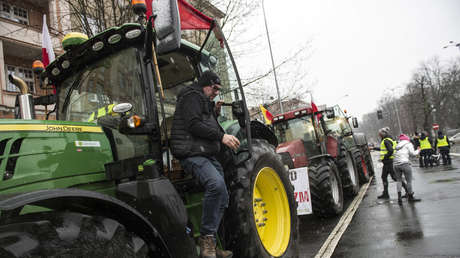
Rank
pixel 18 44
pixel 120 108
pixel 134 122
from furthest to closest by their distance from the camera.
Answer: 1. pixel 18 44
2. pixel 134 122
3. pixel 120 108

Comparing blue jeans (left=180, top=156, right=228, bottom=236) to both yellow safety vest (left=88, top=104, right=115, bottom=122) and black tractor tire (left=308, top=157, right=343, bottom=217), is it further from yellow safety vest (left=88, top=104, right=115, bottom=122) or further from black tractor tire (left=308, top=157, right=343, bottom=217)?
black tractor tire (left=308, top=157, right=343, bottom=217)

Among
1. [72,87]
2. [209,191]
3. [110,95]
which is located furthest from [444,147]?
[72,87]

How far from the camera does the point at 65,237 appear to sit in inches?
62.8

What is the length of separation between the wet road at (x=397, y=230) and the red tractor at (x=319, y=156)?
464 millimetres

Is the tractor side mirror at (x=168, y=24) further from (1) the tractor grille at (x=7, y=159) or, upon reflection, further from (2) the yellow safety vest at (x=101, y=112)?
(1) the tractor grille at (x=7, y=159)

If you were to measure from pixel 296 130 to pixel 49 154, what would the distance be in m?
7.35

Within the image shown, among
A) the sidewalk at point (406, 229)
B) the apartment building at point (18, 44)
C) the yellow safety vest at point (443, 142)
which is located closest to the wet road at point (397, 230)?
the sidewalk at point (406, 229)

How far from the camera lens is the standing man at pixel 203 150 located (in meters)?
2.62

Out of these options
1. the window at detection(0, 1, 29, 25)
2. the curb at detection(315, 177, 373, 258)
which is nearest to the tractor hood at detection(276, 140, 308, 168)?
the curb at detection(315, 177, 373, 258)

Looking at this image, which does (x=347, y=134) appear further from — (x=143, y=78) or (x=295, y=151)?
(x=143, y=78)

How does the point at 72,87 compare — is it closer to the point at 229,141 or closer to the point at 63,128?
the point at 63,128

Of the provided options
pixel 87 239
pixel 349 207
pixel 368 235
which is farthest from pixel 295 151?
pixel 87 239

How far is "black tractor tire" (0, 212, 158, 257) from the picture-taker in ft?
4.77

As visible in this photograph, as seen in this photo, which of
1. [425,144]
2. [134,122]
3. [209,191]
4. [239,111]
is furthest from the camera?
[425,144]
